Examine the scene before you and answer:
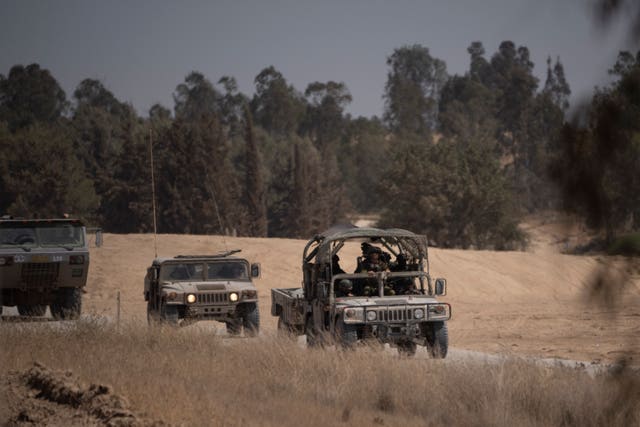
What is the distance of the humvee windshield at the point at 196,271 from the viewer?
722 inches

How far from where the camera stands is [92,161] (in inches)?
2552

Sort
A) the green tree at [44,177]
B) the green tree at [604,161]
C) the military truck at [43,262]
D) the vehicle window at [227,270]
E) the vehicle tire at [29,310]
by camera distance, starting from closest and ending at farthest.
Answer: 1. the green tree at [604,161]
2. the vehicle window at [227,270]
3. the military truck at [43,262]
4. the vehicle tire at [29,310]
5. the green tree at [44,177]

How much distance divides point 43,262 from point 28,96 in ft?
229

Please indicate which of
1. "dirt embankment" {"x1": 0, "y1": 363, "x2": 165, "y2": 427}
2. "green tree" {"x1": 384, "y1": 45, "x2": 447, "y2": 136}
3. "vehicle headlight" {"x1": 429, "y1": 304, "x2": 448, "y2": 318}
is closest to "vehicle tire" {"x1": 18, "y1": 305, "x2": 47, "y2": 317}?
"dirt embankment" {"x1": 0, "y1": 363, "x2": 165, "y2": 427}

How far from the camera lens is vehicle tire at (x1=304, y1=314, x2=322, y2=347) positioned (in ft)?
47.5

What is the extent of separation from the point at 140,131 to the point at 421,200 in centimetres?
2061

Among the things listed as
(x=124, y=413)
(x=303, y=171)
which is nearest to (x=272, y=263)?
(x=303, y=171)

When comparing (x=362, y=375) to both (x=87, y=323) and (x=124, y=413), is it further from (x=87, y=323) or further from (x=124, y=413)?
(x=87, y=323)

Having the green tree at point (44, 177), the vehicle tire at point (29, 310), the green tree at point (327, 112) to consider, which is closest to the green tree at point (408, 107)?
the green tree at point (327, 112)

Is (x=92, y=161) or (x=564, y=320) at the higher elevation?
(x=92, y=161)

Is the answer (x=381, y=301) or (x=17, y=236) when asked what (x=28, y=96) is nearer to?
(x=17, y=236)

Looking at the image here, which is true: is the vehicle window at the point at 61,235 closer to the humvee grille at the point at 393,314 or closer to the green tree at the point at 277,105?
the humvee grille at the point at 393,314

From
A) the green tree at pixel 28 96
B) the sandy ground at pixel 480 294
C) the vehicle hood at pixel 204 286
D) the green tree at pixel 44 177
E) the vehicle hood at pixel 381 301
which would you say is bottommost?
the sandy ground at pixel 480 294

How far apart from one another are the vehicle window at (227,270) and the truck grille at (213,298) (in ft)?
2.34
